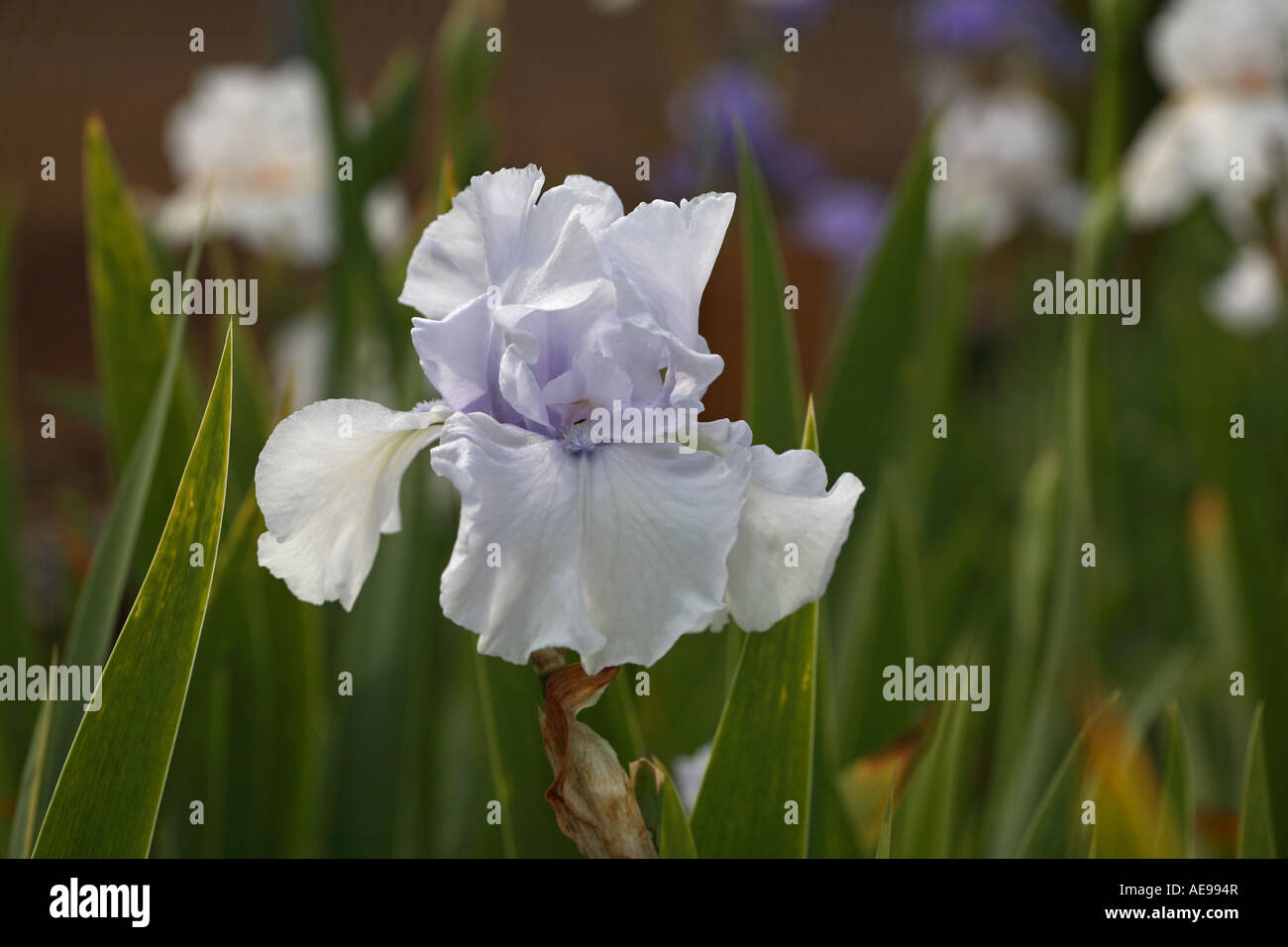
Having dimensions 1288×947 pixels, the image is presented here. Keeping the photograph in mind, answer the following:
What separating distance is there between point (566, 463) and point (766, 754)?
0.15 m

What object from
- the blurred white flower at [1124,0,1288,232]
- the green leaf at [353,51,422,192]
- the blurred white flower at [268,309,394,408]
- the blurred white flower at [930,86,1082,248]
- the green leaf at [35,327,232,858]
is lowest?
the green leaf at [35,327,232,858]

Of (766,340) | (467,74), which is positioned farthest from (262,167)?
(766,340)

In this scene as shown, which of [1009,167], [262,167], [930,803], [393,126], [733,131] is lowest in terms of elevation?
[930,803]

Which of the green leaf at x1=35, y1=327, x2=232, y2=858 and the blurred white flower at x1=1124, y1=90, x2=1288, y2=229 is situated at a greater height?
the blurred white flower at x1=1124, y1=90, x2=1288, y2=229

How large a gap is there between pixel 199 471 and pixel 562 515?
151 mm

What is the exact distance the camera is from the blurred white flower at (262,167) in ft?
3.88

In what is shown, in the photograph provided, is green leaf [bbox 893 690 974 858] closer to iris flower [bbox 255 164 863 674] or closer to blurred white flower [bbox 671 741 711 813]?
blurred white flower [bbox 671 741 711 813]

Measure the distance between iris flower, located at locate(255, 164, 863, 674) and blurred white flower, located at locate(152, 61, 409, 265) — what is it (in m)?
0.84

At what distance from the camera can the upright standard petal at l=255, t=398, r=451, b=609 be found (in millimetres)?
331

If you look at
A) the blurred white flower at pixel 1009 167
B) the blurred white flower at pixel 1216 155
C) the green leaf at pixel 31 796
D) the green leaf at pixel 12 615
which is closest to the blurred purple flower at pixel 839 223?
the blurred white flower at pixel 1009 167

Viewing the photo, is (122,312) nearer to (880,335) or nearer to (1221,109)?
(880,335)

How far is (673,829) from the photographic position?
0.37 meters

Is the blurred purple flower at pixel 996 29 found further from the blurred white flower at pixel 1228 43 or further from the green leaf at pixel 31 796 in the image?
the green leaf at pixel 31 796

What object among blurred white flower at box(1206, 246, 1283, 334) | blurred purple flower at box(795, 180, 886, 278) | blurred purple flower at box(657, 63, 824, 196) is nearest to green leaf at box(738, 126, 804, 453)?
blurred white flower at box(1206, 246, 1283, 334)
